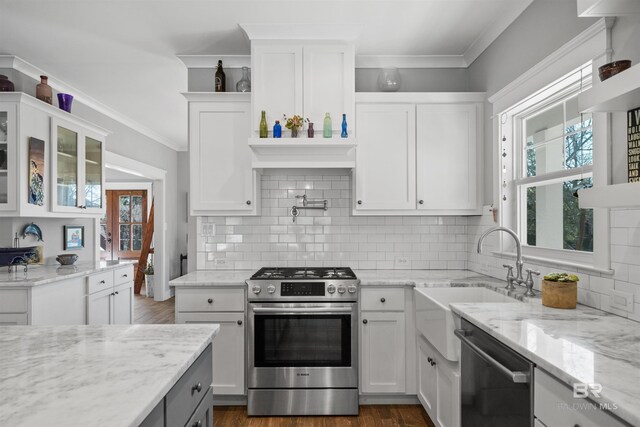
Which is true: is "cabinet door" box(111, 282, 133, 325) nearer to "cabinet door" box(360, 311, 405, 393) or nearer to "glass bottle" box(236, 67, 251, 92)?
"glass bottle" box(236, 67, 251, 92)

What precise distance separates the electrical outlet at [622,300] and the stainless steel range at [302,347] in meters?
1.43

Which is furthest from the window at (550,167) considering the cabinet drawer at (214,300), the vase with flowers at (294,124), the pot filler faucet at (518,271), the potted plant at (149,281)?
the potted plant at (149,281)

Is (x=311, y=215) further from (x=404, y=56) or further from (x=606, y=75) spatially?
(x=606, y=75)

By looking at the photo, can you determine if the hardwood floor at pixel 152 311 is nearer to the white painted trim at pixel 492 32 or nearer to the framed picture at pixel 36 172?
the framed picture at pixel 36 172

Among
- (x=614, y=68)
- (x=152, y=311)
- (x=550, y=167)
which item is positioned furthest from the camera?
(x=152, y=311)

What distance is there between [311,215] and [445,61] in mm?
1746

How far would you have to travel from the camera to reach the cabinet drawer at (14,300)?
2.56 m

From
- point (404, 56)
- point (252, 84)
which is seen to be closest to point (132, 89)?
point (252, 84)

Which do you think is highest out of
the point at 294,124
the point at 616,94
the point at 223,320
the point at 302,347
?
the point at 294,124

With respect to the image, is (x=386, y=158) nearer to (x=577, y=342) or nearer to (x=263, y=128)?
(x=263, y=128)

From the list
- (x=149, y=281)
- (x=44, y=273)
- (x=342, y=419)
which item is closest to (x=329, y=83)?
(x=342, y=419)

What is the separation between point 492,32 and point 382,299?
2.08m

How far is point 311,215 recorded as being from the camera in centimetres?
332

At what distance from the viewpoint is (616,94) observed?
132cm
